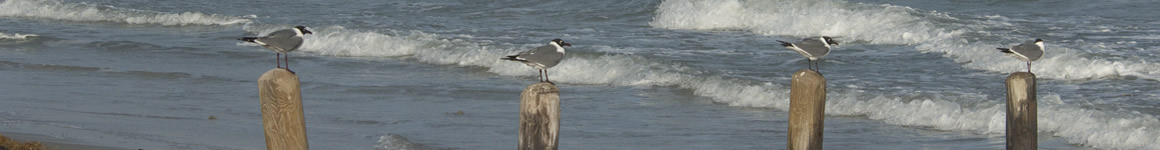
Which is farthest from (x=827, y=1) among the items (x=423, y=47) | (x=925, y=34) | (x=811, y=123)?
(x=811, y=123)

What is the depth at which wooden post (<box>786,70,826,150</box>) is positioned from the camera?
274 inches

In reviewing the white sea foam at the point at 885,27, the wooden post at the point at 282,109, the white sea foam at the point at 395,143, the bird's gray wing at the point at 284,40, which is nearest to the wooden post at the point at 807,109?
the wooden post at the point at 282,109

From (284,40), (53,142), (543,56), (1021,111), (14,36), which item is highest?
(284,40)

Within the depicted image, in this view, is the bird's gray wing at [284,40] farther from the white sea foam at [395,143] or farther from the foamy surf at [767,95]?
the foamy surf at [767,95]

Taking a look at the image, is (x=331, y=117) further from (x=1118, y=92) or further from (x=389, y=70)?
(x=1118, y=92)

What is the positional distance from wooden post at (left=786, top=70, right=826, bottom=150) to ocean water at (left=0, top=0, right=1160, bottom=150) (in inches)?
89.6

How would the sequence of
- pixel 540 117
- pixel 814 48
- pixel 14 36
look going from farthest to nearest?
pixel 14 36
pixel 814 48
pixel 540 117

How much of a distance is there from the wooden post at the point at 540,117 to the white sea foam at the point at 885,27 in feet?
29.1

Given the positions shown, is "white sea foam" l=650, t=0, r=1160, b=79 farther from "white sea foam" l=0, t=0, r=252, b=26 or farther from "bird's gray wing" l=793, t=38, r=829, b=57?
"white sea foam" l=0, t=0, r=252, b=26

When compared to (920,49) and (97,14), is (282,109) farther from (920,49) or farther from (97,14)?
(97,14)

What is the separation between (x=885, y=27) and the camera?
19.7m

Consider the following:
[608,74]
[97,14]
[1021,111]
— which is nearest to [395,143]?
[1021,111]

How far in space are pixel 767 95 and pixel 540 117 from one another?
6.73 metres

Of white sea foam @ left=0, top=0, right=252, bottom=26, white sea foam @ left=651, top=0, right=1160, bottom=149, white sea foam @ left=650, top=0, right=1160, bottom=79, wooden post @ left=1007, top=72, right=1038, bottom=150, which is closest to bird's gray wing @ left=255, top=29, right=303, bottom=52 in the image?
wooden post @ left=1007, top=72, right=1038, bottom=150
